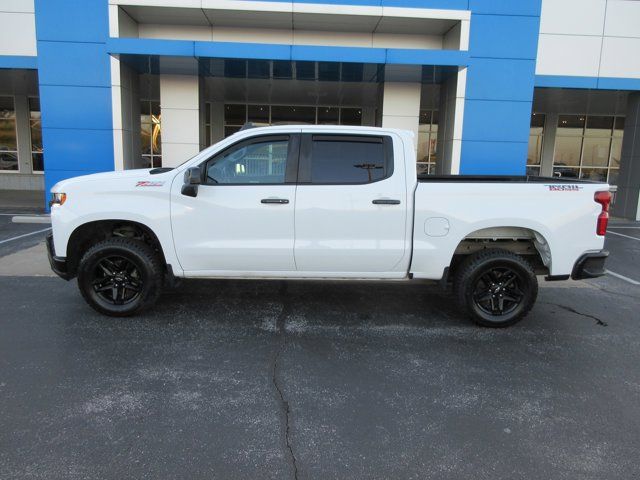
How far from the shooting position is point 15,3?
1297 centimetres

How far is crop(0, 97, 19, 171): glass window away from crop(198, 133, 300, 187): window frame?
1943 cm

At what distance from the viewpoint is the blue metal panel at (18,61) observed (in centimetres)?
1307

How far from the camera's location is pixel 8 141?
20.7 m

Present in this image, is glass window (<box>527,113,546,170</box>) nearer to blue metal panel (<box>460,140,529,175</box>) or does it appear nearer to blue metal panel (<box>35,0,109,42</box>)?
blue metal panel (<box>460,140,529,175</box>)

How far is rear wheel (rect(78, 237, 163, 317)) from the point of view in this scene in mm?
5180

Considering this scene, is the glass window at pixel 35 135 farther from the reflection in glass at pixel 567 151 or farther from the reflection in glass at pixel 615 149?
the reflection in glass at pixel 615 149

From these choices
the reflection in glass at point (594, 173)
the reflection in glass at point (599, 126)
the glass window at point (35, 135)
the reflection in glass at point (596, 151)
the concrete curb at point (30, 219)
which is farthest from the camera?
the reflection in glass at point (594, 173)

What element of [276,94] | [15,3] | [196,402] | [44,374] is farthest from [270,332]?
[276,94]

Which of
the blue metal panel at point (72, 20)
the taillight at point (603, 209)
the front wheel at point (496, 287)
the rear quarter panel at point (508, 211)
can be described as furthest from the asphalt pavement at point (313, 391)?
the blue metal panel at point (72, 20)

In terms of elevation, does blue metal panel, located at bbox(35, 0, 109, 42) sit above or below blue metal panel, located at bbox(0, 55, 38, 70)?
above

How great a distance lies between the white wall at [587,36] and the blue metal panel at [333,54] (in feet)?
16.9

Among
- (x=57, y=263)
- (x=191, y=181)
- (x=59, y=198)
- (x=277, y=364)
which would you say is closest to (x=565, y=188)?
(x=277, y=364)

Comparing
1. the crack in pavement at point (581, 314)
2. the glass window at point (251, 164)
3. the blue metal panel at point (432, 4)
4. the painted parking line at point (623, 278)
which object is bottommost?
the crack in pavement at point (581, 314)

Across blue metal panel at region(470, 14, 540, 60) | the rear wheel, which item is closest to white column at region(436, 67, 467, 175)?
blue metal panel at region(470, 14, 540, 60)
